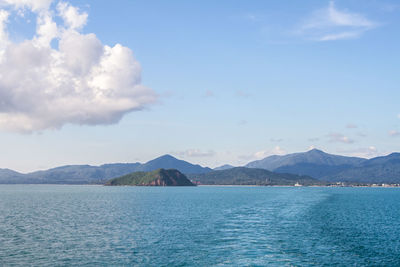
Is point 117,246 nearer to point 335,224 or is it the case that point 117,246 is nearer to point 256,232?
point 256,232

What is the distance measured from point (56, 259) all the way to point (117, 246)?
488 inches

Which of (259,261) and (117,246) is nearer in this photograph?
(259,261)

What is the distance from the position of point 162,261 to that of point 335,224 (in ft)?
209

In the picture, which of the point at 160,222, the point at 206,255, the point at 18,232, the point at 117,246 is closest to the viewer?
the point at 206,255

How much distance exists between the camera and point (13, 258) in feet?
188

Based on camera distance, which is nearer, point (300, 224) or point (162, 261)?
point (162, 261)

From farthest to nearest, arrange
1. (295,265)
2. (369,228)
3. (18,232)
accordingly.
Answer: (369,228) → (18,232) → (295,265)

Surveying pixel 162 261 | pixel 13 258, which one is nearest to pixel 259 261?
pixel 162 261

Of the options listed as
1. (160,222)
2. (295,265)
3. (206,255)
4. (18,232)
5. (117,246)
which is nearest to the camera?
(295,265)

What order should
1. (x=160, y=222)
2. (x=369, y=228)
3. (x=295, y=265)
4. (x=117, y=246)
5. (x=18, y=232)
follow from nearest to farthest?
1. (x=295, y=265)
2. (x=117, y=246)
3. (x=18, y=232)
4. (x=369, y=228)
5. (x=160, y=222)

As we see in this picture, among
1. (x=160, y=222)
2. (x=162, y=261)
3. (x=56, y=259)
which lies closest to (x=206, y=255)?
(x=162, y=261)

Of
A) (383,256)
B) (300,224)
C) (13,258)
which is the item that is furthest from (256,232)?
(13,258)

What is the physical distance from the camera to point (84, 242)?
71.1m

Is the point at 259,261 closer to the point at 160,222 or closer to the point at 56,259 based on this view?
the point at 56,259
